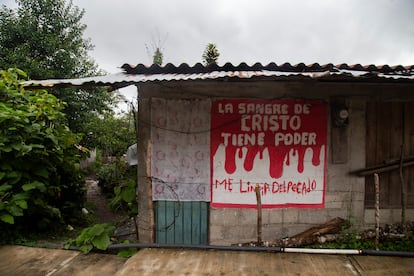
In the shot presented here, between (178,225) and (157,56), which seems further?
(157,56)

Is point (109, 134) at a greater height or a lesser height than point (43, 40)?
lesser

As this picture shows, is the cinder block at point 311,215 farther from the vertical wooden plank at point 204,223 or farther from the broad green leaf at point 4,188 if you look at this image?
the broad green leaf at point 4,188

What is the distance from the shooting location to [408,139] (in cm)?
473

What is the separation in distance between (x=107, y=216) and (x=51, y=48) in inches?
285

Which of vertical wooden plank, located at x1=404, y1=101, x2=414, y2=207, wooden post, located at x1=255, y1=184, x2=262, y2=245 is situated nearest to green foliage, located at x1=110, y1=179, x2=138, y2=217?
wooden post, located at x1=255, y1=184, x2=262, y2=245

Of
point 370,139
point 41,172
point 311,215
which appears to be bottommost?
point 311,215

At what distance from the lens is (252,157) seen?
464 cm

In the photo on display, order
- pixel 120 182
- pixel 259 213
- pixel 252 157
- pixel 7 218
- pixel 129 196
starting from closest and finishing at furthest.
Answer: pixel 7 218
pixel 259 213
pixel 252 157
pixel 129 196
pixel 120 182

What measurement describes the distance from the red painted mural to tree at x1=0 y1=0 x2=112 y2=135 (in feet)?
29.4

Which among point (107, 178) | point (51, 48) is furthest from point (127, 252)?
point (51, 48)

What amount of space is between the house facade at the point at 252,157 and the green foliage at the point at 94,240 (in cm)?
66

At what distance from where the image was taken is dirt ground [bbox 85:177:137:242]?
575cm

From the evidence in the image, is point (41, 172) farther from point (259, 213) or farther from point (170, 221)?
point (259, 213)

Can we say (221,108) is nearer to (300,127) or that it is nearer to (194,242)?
(300,127)
